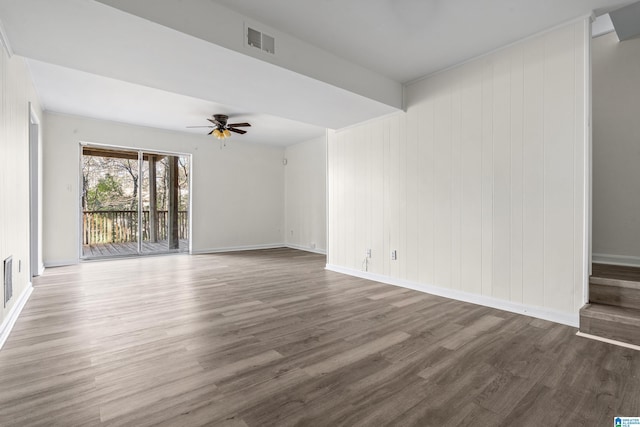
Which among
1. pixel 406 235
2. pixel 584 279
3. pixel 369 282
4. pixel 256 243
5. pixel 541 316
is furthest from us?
pixel 256 243

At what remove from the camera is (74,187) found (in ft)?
18.4

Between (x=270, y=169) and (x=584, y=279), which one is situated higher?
(x=270, y=169)

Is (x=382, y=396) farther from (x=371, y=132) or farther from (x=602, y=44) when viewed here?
(x=602, y=44)

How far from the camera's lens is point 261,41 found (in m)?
2.66

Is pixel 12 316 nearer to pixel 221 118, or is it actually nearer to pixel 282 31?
pixel 282 31

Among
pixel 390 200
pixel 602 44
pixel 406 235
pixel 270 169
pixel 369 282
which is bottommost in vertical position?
pixel 369 282

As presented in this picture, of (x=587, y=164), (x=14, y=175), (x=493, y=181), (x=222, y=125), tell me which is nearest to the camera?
(x=587, y=164)

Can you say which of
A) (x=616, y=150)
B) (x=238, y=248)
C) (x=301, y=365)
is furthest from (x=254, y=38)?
(x=238, y=248)

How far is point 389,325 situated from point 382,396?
1.05 metres

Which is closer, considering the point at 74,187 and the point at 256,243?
the point at 74,187

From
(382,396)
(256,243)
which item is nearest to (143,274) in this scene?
(256,243)

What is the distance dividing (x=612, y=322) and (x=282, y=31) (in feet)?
11.7

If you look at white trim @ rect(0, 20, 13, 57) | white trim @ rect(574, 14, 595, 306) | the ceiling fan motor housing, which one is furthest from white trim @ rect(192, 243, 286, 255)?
white trim @ rect(574, 14, 595, 306)

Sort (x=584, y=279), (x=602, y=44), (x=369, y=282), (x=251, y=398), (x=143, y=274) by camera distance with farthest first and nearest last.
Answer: (x=143, y=274)
(x=369, y=282)
(x=602, y=44)
(x=584, y=279)
(x=251, y=398)
